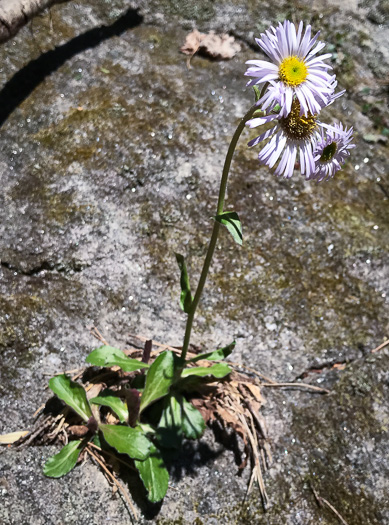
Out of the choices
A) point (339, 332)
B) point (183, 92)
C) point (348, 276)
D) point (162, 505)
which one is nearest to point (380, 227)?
point (348, 276)

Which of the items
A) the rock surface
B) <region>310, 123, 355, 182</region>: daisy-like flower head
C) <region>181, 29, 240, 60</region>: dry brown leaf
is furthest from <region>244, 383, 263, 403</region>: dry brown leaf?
<region>181, 29, 240, 60</region>: dry brown leaf

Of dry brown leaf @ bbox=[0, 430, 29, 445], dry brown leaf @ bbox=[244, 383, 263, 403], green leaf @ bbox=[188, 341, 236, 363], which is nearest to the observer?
dry brown leaf @ bbox=[0, 430, 29, 445]

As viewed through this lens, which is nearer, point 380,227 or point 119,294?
point 119,294

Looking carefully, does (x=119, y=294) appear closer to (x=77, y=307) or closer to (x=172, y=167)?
(x=77, y=307)

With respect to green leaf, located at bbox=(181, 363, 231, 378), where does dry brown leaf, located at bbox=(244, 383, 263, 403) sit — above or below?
below

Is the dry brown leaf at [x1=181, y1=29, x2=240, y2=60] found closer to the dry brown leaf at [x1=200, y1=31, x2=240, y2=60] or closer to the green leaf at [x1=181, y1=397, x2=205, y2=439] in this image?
the dry brown leaf at [x1=200, y1=31, x2=240, y2=60]

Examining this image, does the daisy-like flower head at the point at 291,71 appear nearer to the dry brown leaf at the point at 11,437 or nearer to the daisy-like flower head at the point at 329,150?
the daisy-like flower head at the point at 329,150

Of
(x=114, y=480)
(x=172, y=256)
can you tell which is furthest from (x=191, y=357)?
(x=114, y=480)
